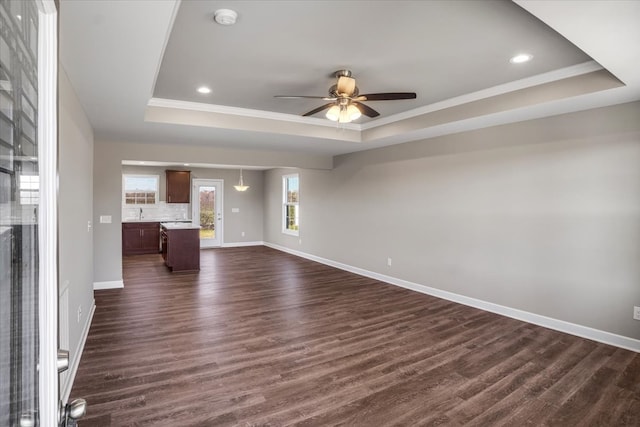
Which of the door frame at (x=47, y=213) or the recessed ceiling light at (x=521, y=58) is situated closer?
the door frame at (x=47, y=213)

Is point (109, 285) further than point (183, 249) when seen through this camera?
No

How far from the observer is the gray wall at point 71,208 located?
246 centimetres

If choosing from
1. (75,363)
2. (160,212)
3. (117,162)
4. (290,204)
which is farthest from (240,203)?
(75,363)

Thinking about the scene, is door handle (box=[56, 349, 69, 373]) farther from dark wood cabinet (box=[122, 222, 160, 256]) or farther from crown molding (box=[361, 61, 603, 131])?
dark wood cabinet (box=[122, 222, 160, 256])

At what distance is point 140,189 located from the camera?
31.0 ft

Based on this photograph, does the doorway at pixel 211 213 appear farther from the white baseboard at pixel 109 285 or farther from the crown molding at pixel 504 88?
the crown molding at pixel 504 88

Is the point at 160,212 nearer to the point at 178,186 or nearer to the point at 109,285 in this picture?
the point at 178,186

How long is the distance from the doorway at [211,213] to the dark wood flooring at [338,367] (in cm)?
538

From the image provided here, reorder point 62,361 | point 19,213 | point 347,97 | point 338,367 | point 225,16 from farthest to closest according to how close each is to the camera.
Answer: point 347,97 → point 338,367 → point 225,16 → point 62,361 → point 19,213

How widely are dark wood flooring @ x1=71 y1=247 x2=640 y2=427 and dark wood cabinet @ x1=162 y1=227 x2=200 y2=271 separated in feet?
6.19

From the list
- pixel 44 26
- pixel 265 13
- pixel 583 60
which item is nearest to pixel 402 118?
pixel 583 60

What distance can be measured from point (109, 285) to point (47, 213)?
5.60 meters

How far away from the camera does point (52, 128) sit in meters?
0.76

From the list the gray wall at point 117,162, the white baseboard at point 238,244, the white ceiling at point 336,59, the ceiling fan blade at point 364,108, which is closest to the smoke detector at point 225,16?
the white ceiling at point 336,59
